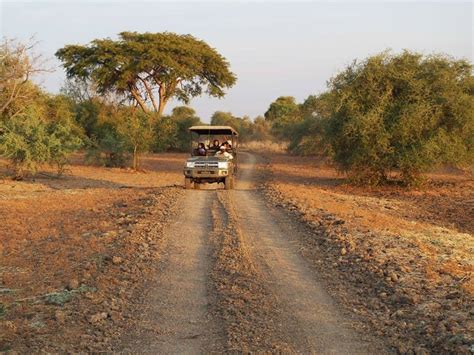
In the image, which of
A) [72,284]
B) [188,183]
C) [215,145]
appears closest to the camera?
[72,284]

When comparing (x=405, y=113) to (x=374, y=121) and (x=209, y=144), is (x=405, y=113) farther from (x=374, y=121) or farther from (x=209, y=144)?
(x=209, y=144)

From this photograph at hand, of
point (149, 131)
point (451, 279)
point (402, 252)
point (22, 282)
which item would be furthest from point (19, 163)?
point (451, 279)

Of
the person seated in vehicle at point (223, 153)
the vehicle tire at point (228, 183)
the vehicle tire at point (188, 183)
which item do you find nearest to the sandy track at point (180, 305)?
the vehicle tire at point (188, 183)

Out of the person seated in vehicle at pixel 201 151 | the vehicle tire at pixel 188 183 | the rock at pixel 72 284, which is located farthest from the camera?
the person seated in vehicle at pixel 201 151

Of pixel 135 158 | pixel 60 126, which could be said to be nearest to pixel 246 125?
pixel 135 158

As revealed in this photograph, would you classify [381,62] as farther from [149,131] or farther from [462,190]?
[149,131]

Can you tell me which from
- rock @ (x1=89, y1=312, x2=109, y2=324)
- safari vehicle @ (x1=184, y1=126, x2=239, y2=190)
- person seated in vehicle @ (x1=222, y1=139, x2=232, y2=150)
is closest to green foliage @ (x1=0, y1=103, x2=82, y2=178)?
safari vehicle @ (x1=184, y1=126, x2=239, y2=190)

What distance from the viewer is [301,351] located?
4781 millimetres

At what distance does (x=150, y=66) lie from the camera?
128ft

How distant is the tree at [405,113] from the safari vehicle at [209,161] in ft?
17.2

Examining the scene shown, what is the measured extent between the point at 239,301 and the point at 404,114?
1578cm

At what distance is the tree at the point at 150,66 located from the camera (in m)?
38.4

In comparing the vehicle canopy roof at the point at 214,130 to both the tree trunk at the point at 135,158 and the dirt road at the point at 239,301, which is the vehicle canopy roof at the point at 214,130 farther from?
the tree trunk at the point at 135,158

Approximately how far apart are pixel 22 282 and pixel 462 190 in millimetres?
18478
